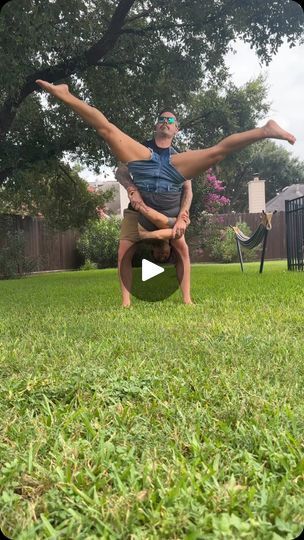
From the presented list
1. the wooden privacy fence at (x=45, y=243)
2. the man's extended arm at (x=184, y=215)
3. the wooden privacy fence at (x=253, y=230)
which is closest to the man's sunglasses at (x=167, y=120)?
the man's extended arm at (x=184, y=215)

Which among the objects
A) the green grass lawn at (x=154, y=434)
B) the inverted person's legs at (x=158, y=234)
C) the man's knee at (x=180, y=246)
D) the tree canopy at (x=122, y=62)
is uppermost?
the tree canopy at (x=122, y=62)

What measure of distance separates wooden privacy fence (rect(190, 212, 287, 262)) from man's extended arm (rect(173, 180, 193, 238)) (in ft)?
6.22

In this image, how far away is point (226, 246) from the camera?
25.0ft

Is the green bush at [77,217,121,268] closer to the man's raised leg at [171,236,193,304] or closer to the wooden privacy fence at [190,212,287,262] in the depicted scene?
the wooden privacy fence at [190,212,287,262]

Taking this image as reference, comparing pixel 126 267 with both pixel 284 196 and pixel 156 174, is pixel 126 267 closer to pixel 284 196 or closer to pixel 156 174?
pixel 156 174

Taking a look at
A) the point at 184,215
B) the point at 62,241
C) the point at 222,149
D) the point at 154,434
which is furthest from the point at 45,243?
the point at 154,434

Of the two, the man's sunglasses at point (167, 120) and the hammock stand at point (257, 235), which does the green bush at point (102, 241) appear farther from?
the man's sunglasses at point (167, 120)

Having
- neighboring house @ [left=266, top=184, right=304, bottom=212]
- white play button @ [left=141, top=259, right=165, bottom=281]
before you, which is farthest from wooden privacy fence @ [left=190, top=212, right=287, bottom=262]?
white play button @ [left=141, top=259, right=165, bottom=281]

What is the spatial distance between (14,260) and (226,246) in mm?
6449

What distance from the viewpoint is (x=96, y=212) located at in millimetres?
9531

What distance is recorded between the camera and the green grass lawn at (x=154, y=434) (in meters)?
0.86

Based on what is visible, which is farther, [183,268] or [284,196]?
[284,196]

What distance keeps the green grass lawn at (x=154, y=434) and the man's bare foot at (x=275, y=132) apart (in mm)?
1755
